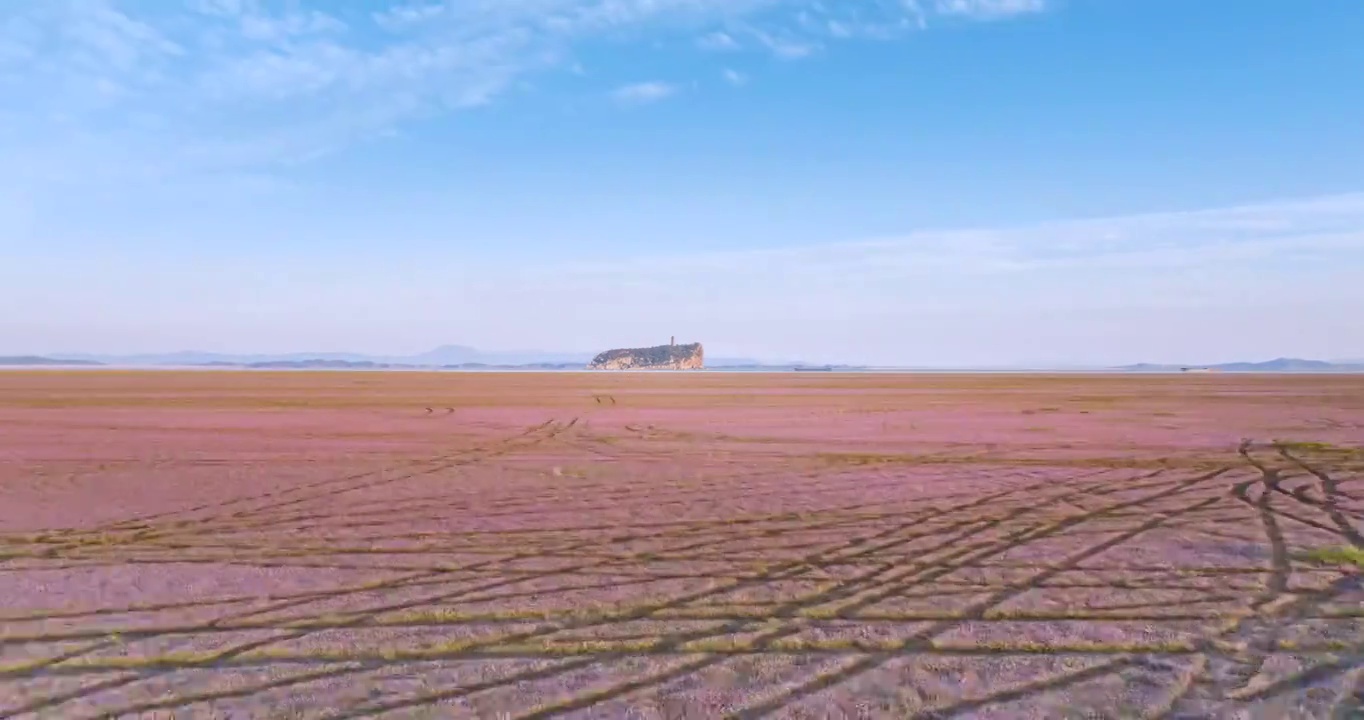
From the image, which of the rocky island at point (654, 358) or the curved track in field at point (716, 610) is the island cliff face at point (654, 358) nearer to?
the rocky island at point (654, 358)

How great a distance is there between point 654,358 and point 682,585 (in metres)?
171

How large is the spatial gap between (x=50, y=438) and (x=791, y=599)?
23.3 m

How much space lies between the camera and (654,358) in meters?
179

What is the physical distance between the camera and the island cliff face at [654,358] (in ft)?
559

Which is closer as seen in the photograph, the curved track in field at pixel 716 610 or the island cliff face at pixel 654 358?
the curved track in field at pixel 716 610

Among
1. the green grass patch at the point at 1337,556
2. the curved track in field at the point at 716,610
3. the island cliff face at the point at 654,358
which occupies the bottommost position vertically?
the curved track in field at the point at 716,610

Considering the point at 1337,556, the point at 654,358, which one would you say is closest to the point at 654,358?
the point at 654,358

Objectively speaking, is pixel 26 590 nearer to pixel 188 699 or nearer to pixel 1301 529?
pixel 188 699

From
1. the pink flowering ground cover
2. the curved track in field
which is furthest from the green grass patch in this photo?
the curved track in field

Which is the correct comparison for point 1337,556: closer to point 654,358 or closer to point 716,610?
point 716,610

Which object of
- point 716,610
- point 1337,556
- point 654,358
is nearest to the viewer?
point 716,610

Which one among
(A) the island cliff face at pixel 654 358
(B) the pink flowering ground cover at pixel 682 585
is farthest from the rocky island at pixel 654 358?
(B) the pink flowering ground cover at pixel 682 585

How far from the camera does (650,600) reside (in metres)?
7.59

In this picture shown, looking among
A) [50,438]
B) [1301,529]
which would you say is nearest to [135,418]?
[50,438]
